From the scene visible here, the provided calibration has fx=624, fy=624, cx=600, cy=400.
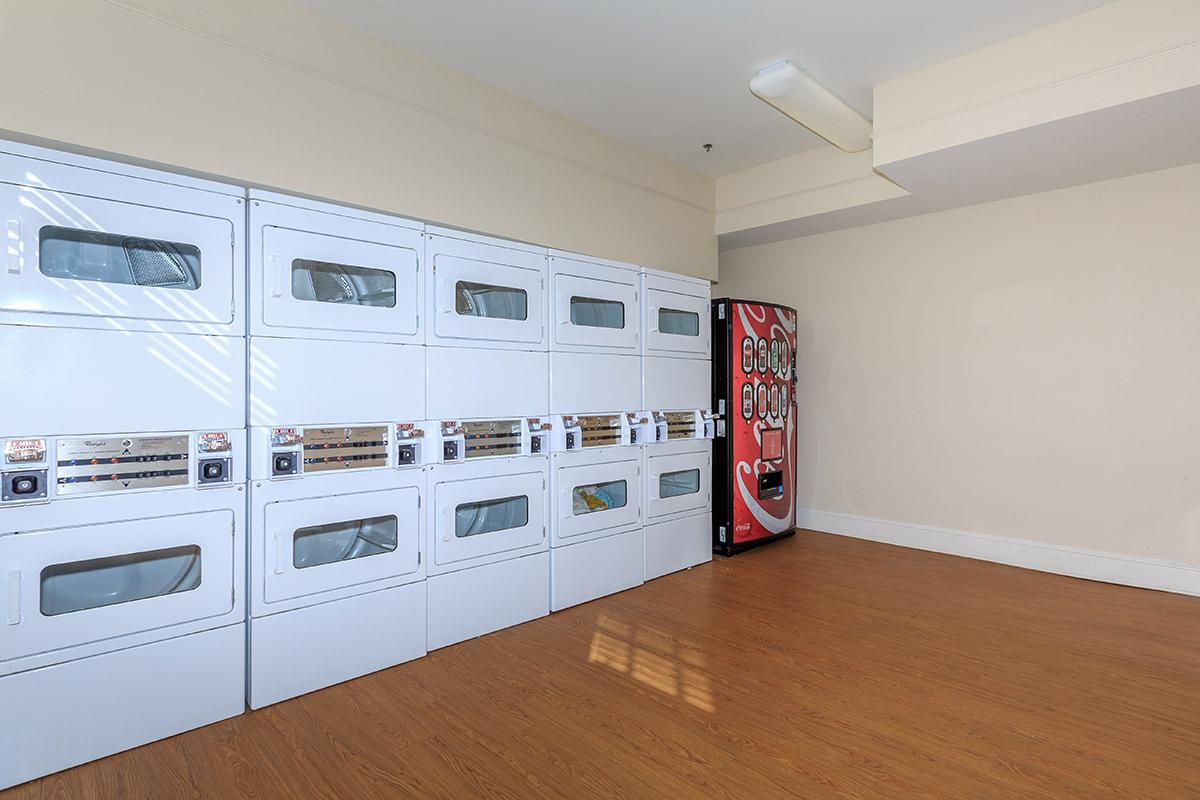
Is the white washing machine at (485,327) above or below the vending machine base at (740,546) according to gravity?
above

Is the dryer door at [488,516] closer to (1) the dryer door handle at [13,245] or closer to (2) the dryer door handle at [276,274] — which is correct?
(2) the dryer door handle at [276,274]

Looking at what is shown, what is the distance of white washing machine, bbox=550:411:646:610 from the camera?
13.0 ft

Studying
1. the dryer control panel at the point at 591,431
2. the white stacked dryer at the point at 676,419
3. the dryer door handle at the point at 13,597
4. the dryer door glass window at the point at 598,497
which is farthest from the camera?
the white stacked dryer at the point at 676,419

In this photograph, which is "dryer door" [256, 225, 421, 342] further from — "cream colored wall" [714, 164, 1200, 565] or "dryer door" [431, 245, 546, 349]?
"cream colored wall" [714, 164, 1200, 565]

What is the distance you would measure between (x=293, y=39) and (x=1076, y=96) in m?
4.00

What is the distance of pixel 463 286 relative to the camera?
357 cm

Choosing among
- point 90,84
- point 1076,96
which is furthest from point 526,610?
point 1076,96

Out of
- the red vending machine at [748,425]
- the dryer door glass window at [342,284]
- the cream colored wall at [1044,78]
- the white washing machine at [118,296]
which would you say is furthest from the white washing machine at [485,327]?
the cream colored wall at [1044,78]

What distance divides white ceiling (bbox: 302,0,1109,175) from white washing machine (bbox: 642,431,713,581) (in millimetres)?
2428

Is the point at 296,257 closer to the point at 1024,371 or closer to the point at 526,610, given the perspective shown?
the point at 526,610

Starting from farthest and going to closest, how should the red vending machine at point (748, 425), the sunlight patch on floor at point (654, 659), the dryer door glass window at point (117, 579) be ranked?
the red vending machine at point (748, 425), the sunlight patch on floor at point (654, 659), the dryer door glass window at point (117, 579)

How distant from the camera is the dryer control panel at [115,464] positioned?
2.23 meters

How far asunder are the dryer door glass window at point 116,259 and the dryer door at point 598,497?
89.2 inches

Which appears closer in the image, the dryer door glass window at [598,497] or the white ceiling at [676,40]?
the white ceiling at [676,40]
